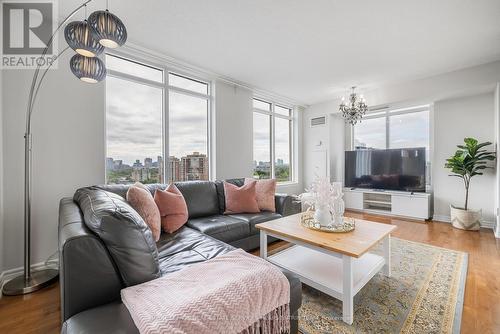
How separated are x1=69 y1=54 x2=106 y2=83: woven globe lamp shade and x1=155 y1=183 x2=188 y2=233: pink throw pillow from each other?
48.3 inches

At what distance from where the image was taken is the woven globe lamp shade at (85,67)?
1.89 m

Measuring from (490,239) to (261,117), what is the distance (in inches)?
169

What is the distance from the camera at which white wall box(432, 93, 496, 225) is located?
→ 3729mm

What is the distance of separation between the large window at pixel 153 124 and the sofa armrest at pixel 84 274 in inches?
82.9

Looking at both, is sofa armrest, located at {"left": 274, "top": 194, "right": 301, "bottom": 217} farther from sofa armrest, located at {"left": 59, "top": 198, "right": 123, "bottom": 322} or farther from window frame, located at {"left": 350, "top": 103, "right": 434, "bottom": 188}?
window frame, located at {"left": 350, "top": 103, "right": 434, "bottom": 188}

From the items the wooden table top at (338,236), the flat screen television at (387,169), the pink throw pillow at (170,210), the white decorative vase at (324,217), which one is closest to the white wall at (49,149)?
the pink throw pillow at (170,210)

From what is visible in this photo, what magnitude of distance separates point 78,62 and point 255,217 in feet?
7.74

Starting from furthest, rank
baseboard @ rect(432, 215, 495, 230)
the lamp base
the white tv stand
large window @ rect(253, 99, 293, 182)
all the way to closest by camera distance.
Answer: large window @ rect(253, 99, 293, 182), the white tv stand, baseboard @ rect(432, 215, 495, 230), the lamp base

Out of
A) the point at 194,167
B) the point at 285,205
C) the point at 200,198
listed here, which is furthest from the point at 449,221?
the point at 194,167

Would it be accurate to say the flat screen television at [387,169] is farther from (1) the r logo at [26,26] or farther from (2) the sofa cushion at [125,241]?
(1) the r logo at [26,26]

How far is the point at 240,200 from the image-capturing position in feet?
9.84

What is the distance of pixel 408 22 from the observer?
239 cm

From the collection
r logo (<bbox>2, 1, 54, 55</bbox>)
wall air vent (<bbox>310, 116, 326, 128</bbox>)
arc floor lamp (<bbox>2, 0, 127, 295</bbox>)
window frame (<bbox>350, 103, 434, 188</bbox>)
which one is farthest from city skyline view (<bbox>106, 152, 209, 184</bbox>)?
window frame (<bbox>350, 103, 434, 188</bbox>)

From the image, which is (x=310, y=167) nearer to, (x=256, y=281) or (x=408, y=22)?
(x=408, y=22)
